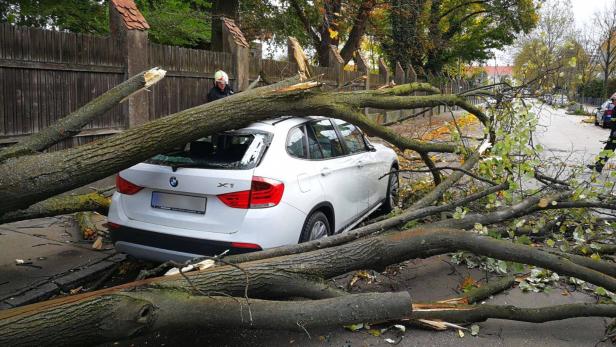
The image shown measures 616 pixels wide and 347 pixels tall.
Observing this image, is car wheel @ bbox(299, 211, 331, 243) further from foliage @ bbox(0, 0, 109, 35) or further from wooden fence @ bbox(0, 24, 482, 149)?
foliage @ bbox(0, 0, 109, 35)

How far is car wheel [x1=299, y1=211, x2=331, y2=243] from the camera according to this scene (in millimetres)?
4590

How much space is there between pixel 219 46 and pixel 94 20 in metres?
3.27

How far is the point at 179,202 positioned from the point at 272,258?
3.27ft

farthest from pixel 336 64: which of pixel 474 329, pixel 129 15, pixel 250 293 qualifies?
pixel 250 293

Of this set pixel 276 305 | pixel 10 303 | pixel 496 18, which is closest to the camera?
pixel 276 305

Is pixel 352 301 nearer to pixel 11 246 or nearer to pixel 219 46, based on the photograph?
pixel 11 246

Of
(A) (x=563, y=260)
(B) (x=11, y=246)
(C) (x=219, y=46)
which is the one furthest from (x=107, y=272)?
(C) (x=219, y=46)

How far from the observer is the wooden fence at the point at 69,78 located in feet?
22.2

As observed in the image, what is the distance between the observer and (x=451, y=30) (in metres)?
35.0

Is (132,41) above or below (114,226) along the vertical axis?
above

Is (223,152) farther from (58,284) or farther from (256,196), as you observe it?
(58,284)

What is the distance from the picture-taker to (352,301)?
3.21 m

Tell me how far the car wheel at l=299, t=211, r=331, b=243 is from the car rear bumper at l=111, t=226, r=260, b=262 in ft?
2.07

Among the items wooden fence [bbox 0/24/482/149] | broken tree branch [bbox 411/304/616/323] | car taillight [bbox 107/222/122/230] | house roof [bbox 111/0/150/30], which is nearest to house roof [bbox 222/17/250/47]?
wooden fence [bbox 0/24/482/149]
